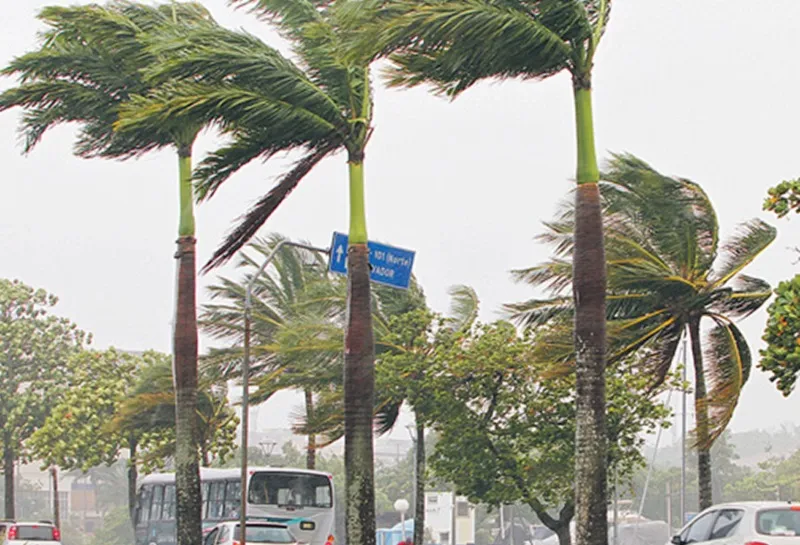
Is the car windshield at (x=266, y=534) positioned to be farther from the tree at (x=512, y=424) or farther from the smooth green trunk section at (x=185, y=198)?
the tree at (x=512, y=424)

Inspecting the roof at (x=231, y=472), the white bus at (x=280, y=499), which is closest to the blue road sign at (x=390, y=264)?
the roof at (x=231, y=472)

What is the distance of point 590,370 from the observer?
58.5 ft

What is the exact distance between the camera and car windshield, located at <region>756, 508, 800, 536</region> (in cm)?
1602

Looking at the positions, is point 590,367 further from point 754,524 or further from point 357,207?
point 357,207

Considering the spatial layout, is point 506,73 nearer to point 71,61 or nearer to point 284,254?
point 71,61

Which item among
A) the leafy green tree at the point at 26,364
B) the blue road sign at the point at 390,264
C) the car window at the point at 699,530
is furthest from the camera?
the leafy green tree at the point at 26,364

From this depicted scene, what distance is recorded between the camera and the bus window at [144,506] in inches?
1576

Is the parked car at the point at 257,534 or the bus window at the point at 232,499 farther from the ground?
the bus window at the point at 232,499

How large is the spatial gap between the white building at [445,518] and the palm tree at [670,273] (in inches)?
2374

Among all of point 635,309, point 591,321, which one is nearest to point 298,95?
point 591,321

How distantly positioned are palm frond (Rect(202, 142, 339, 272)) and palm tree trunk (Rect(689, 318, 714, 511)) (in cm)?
813

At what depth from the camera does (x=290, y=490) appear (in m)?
33.8

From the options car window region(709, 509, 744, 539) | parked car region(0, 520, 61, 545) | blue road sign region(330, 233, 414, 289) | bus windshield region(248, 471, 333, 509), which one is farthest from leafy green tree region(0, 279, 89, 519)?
car window region(709, 509, 744, 539)

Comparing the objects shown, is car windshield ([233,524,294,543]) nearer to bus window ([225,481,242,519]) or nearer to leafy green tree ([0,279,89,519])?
bus window ([225,481,242,519])
